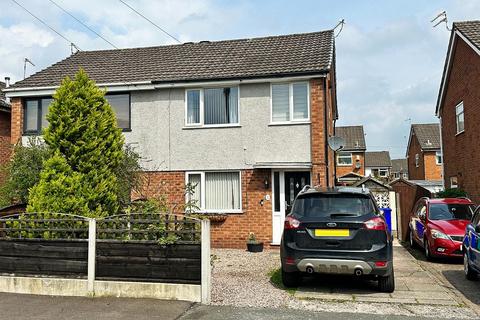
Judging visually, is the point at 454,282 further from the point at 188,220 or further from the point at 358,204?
the point at 188,220

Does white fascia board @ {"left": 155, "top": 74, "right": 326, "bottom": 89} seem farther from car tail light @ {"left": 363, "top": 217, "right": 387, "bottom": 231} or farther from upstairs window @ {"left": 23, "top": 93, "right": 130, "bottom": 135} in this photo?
car tail light @ {"left": 363, "top": 217, "right": 387, "bottom": 231}

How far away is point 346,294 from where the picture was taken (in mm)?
7016

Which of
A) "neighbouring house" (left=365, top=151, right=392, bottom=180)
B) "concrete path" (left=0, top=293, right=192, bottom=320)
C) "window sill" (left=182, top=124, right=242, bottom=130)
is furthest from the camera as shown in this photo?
"neighbouring house" (left=365, top=151, right=392, bottom=180)

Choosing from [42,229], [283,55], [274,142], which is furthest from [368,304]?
[283,55]

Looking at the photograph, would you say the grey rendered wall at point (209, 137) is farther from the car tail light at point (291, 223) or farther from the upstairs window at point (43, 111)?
the car tail light at point (291, 223)

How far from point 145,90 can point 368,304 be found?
951cm

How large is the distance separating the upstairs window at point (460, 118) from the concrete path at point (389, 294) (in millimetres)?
9736

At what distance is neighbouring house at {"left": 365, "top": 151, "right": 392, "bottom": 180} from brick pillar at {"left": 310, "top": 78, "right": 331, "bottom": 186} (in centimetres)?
4719

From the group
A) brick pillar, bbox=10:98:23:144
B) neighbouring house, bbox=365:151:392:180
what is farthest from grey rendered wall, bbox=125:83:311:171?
neighbouring house, bbox=365:151:392:180

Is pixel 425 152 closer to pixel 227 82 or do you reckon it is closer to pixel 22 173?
pixel 227 82

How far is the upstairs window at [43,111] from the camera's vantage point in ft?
45.1

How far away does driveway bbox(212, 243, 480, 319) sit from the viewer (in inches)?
244

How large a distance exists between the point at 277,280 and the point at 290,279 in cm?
74

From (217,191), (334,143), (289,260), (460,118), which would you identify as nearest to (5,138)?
(217,191)
